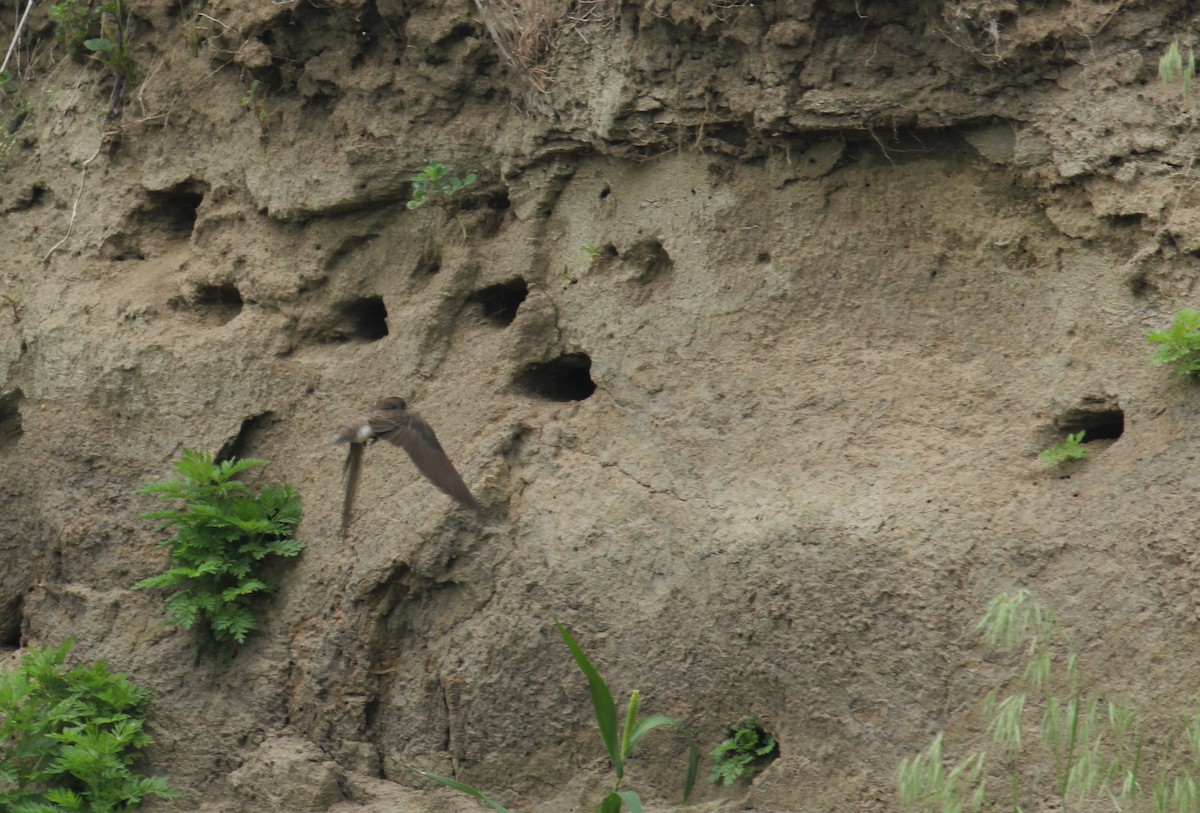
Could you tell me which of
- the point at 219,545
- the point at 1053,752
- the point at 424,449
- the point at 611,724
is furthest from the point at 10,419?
the point at 1053,752

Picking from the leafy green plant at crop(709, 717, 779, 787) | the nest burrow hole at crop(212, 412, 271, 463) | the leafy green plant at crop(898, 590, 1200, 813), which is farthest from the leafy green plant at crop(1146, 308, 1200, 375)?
the nest burrow hole at crop(212, 412, 271, 463)

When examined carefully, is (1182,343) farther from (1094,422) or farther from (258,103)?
(258,103)

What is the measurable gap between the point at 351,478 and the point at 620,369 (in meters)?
0.91

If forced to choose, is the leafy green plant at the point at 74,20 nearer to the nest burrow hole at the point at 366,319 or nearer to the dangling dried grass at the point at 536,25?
the nest burrow hole at the point at 366,319

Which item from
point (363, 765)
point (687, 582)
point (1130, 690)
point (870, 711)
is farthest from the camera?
point (363, 765)

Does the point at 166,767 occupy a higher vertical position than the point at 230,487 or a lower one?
lower

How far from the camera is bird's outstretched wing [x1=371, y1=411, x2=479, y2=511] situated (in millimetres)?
4734

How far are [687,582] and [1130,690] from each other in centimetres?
126

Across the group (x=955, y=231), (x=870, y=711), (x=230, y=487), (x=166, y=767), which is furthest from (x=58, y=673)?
(x=955, y=231)

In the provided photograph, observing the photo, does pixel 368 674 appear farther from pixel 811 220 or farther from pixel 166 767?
pixel 811 220

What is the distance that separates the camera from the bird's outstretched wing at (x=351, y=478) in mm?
5160

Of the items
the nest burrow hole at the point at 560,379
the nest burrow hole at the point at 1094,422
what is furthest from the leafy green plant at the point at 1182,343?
→ the nest burrow hole at the point at 560,379

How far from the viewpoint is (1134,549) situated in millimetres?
4062

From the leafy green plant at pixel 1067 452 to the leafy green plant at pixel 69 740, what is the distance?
289 centimetres
